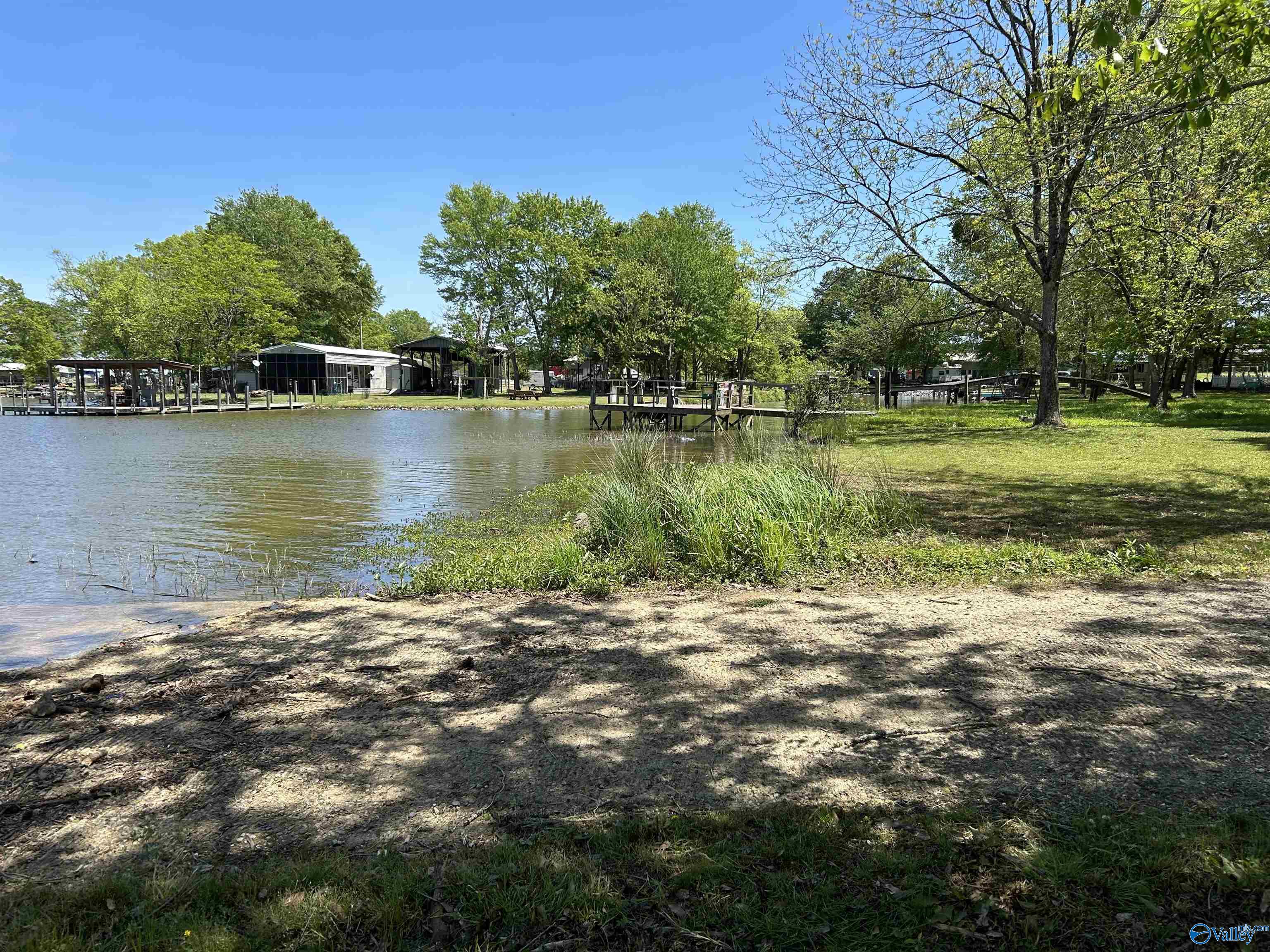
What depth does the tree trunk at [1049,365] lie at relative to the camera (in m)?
18.4

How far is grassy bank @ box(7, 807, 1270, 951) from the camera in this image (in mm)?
2213

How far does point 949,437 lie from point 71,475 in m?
19.5

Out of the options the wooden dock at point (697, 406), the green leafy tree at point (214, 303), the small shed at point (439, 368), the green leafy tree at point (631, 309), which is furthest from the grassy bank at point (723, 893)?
the small shed at point (439, 368)

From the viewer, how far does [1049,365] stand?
748 inches

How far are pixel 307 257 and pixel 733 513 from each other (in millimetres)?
69813

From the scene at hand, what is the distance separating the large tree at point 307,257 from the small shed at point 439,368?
8.19 meters

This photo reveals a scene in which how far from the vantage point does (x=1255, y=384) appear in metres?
48.9

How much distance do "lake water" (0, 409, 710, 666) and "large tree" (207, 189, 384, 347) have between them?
3940 cm

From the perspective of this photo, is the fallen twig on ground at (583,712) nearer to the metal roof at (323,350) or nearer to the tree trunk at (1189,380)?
the tree trunk at (1189,380)

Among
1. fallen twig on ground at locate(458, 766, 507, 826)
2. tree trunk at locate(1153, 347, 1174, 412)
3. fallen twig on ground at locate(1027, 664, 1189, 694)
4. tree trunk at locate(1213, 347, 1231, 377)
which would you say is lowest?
fallen twig on ground at locate(458, 766, 507, 826)

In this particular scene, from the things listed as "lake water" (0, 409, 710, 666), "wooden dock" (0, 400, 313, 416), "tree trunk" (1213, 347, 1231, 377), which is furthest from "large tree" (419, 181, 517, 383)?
"tree trunk" (1213, 347, 1231, 377)

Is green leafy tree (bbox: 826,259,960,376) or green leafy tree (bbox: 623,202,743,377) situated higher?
green leafy tree (bbox: 623,202,743,377)

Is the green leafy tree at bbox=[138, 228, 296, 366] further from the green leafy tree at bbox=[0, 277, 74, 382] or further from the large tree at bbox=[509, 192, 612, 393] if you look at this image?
the large tree at bbox=[509, 192, 612, 393]

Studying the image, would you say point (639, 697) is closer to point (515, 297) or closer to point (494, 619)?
point (494, 619)
